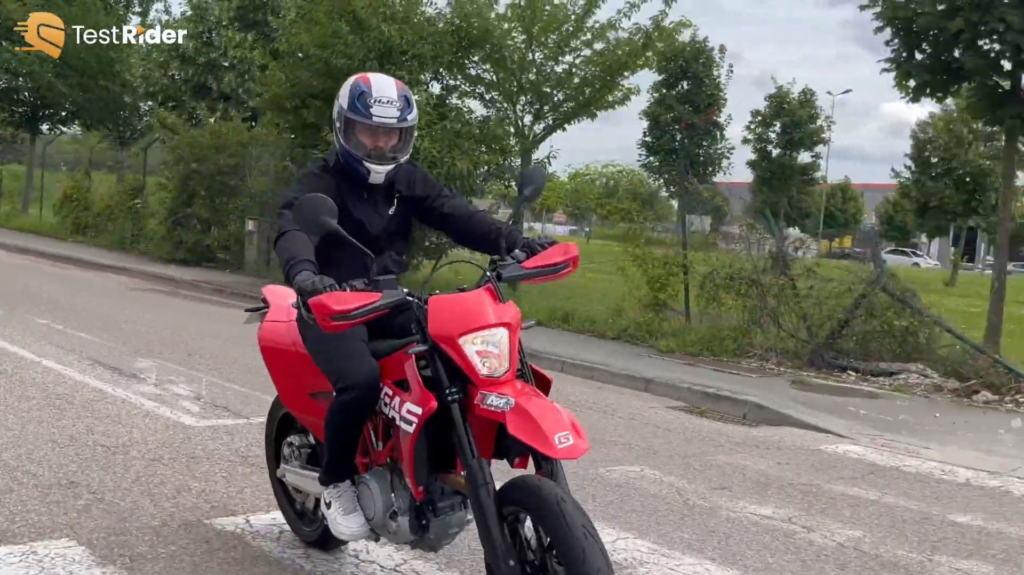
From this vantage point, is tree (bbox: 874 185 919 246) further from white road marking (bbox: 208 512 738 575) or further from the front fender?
the front fender

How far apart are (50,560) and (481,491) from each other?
2313 mm

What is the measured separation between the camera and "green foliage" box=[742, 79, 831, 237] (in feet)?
109

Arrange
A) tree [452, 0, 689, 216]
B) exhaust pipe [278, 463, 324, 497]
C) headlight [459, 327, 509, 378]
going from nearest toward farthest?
headlight [459, 327, 509, 378], exhaust pipe [278, 463, 324, 497], tree [452, 0, 689, 216]

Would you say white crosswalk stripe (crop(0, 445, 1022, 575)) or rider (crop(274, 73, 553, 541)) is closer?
rider (crop(274, 73, 553, 541))

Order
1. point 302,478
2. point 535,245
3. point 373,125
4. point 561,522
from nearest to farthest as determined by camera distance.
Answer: point 561,522 → point 535,245 → point 373,125 → point 302,478

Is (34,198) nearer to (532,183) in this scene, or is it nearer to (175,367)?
(175,367)

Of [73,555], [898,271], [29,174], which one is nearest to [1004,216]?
[898,271]

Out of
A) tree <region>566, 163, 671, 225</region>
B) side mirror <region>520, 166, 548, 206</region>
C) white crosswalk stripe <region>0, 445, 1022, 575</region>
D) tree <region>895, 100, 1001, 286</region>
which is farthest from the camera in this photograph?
tree <region>895, 100, 1001, 286</region>

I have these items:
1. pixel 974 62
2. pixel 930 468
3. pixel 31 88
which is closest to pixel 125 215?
pixel 31 88

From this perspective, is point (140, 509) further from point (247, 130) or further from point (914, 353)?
point (247, 130)

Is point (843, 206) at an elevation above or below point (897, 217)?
above

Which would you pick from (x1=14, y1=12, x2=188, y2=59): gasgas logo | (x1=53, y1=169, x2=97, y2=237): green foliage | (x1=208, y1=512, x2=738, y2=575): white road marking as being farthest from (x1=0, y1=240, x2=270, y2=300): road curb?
(x1=208, y1=512, x2=738, y2=575): white road marking

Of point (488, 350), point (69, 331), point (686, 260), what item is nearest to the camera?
point (488, 350)

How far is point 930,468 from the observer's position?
7848mm
